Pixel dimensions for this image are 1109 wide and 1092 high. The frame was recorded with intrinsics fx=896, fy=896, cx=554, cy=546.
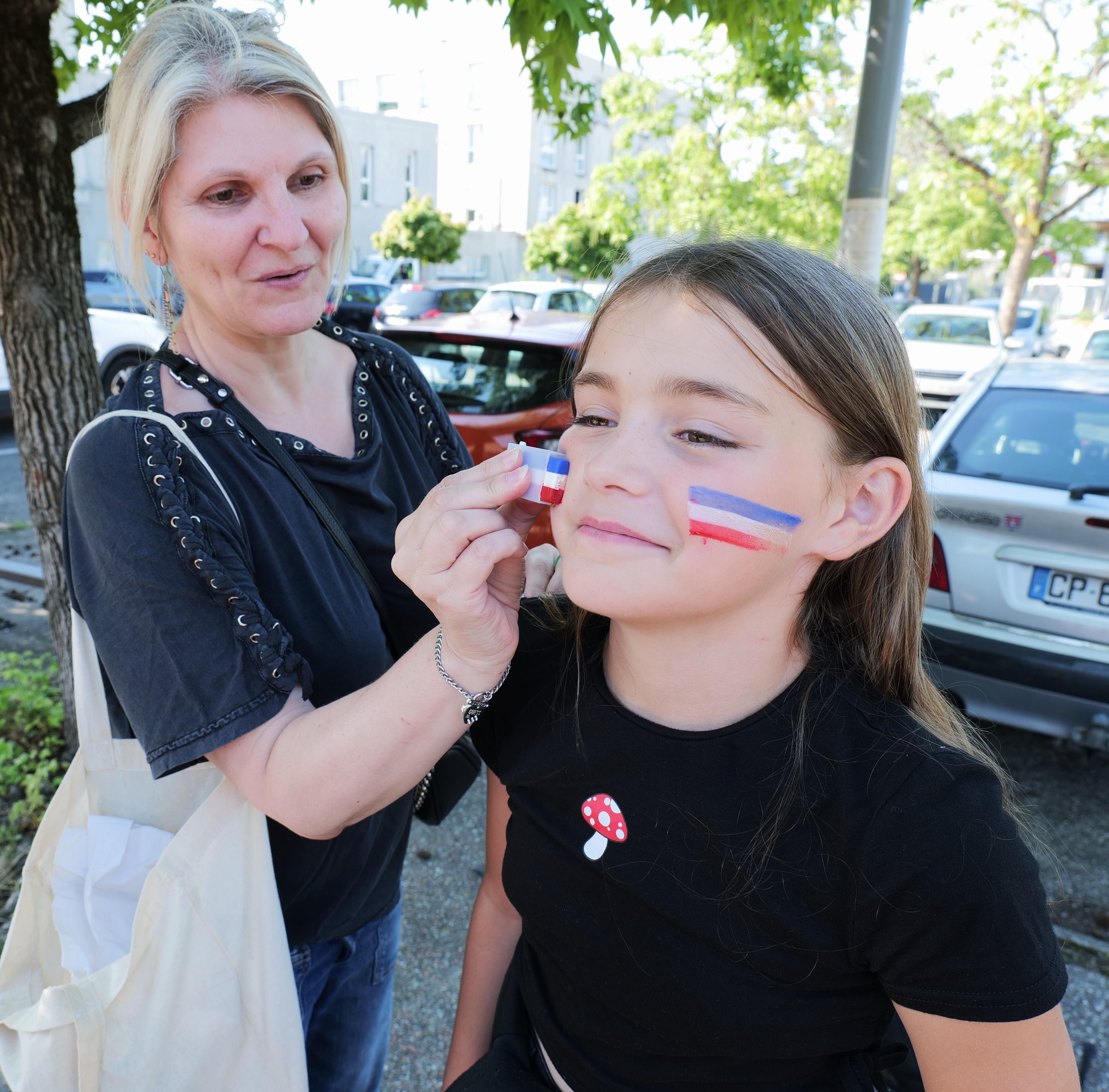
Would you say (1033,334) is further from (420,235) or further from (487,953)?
(487,953)

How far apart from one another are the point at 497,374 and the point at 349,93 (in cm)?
4878

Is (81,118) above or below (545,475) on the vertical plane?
above

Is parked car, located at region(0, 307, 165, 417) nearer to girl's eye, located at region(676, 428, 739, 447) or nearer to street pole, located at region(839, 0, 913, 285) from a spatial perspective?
street pole, located at region(839, 0, 913, 285)

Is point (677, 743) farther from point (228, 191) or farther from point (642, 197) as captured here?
point (642, 197)

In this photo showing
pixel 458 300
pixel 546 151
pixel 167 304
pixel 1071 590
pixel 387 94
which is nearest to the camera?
pixel 167 304

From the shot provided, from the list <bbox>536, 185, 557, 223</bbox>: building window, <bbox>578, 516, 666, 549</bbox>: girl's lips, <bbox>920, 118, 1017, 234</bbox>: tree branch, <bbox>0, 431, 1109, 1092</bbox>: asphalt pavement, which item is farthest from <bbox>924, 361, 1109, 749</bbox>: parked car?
<bbox>536, 185, 557, 223</bbox>: building window

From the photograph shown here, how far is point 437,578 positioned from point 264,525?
400 millimetres

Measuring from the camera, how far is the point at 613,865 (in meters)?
1.30

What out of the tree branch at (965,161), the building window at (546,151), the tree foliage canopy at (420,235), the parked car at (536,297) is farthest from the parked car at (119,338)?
the building window at (546,151)

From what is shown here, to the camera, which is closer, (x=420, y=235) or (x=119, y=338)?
(x=119, y=338)

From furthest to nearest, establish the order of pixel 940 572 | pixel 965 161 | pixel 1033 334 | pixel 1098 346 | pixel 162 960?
1. pixel 1033 334
2. pixel 965 161
3. pixel 1098 346
4. pixel 940 572
5. pixel 162 960

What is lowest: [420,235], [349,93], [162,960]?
[162,960]

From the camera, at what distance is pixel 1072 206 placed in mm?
16812

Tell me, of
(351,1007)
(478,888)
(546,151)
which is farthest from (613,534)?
(546,151)
